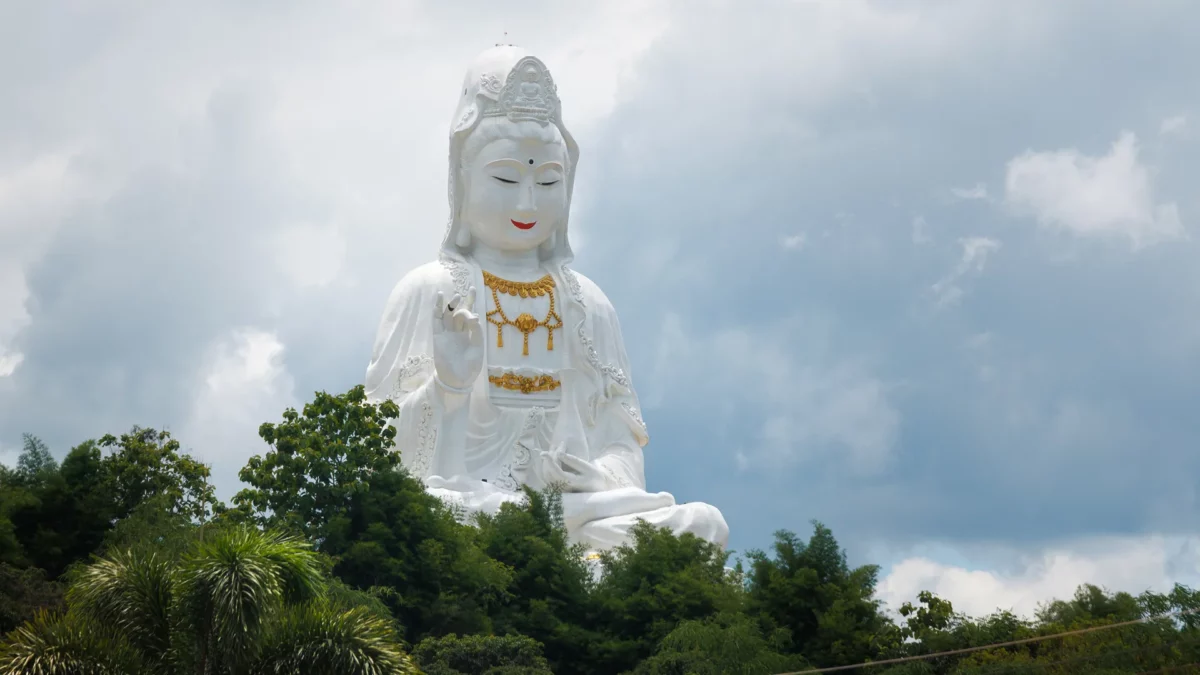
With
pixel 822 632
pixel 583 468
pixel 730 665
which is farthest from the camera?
pixel 583 468

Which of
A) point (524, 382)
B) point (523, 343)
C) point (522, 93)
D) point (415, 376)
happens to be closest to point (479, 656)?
point (415, 376)

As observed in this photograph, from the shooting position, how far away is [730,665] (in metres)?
15.7

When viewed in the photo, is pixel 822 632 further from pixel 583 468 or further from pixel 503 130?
pixel 503 130

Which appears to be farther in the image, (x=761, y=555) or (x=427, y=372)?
(x=427, y=372)

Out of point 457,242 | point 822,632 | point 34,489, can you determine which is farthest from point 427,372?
point 822,632

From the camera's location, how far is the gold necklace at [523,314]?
69.8 ft

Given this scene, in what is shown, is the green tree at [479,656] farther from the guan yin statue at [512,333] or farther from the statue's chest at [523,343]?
the statue's chest at [523,343]

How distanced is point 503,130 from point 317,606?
10.2m

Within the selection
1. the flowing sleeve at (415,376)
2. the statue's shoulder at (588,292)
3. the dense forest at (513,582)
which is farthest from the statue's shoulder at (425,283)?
the dense forest at (513,582)

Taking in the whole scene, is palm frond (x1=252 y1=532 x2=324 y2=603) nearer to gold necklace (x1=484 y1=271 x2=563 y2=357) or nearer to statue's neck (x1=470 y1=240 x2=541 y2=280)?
gold necklace (x1=484 y1=271 x2=563 y2=357)

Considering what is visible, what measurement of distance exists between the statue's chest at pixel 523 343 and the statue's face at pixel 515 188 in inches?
23.9

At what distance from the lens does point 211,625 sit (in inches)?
464

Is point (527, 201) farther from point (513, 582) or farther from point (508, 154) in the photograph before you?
point (513, 582)

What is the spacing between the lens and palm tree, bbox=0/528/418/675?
456 inches
